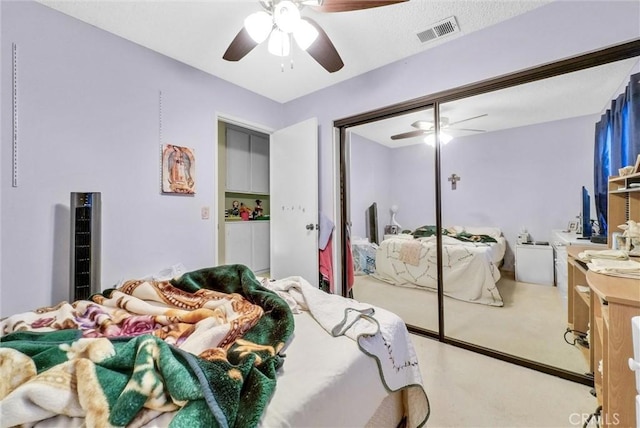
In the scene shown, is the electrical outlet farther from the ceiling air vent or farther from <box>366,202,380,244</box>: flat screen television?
the ceiling air vent

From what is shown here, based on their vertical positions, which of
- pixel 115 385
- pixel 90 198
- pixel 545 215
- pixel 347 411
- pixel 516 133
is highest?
pixel 516 133

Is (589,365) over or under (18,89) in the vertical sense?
under

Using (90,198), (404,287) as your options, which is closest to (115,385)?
(90,198)

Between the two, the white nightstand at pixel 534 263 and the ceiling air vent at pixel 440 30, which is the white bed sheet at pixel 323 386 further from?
the ceiling air vent at pixel 440 30

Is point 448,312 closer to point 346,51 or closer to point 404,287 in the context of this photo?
point 404,287

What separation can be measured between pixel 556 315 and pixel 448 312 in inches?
31.4

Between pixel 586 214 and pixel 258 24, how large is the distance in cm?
250

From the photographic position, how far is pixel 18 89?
64.2 inches

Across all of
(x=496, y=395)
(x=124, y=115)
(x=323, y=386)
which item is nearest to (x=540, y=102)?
(x=496, y=395)

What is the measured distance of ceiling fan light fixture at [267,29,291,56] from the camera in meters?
1.65

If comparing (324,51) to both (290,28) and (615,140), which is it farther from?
(615,140)

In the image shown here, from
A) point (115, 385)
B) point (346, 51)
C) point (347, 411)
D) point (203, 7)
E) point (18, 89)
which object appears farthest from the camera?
point (346, 51)

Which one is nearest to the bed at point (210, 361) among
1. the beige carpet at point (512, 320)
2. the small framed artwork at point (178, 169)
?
the small framed artwork at point (178, 169)

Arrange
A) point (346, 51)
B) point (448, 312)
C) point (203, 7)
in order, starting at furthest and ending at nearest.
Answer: point (448, 312) → point (346, 51) → point (203, 7)
